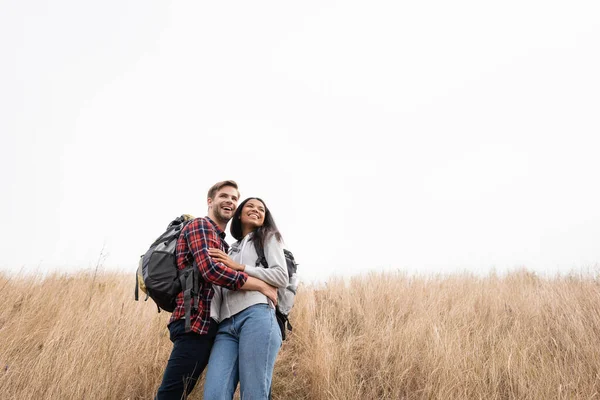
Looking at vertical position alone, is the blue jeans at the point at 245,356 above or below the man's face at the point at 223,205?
below

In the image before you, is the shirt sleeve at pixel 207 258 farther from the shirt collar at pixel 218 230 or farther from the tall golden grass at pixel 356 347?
the tall golden grass at pixel 356 347

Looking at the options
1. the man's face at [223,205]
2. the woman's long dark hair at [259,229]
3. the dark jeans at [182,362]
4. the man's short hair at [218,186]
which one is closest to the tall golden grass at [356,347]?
the dark jeans at [182,362]

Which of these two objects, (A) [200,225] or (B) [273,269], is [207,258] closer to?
(A) [200,225]

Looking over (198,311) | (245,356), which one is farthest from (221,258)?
(245,356)

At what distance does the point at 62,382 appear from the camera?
3.09 metres

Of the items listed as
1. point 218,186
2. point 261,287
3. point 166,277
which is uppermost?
point 218,186

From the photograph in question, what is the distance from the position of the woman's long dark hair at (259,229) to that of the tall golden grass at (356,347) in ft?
5.10

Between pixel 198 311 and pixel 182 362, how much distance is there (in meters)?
0.33

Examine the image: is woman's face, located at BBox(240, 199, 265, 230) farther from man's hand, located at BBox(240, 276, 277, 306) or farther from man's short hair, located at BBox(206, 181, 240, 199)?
man's hand, located at BBox(240, 276, 277, 306)

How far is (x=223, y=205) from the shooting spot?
9.80 feet

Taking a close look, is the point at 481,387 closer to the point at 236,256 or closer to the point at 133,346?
the point at 236,256

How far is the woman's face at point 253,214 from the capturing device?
3054 millimetres

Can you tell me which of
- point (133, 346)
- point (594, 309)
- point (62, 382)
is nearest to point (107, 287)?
point (133, 346)

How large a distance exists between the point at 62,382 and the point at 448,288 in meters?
6.12
